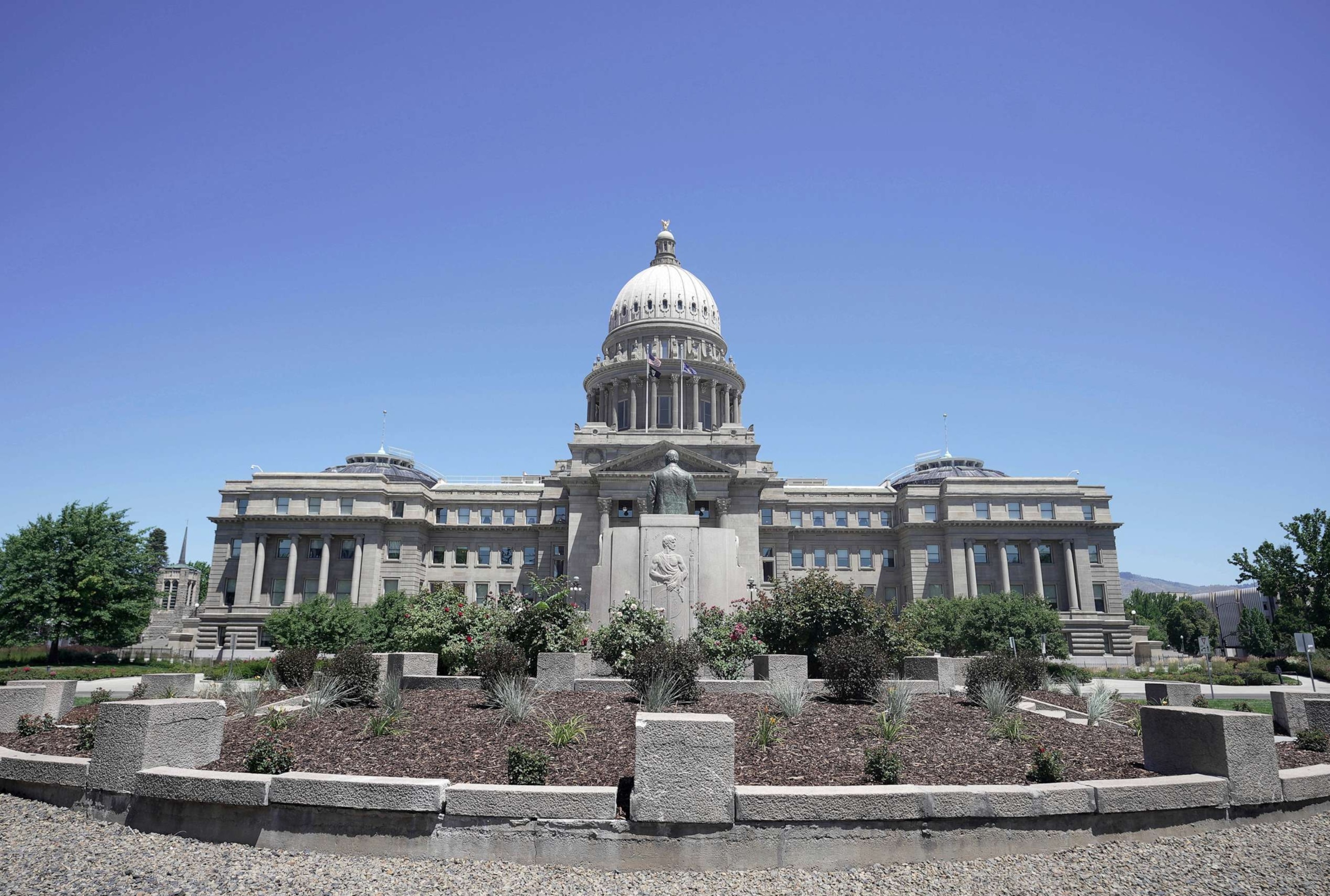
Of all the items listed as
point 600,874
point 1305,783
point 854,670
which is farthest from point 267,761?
point 1305,783

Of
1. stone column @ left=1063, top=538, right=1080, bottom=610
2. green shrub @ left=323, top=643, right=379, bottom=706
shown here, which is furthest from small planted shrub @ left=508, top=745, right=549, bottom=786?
stone column @ left=1063, top=538, right=1080, bottom=610

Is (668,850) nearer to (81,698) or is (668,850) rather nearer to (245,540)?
(81,698)

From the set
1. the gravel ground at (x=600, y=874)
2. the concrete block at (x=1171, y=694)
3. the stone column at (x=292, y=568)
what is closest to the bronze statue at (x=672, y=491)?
the concrete block at (x=1171, y=694)

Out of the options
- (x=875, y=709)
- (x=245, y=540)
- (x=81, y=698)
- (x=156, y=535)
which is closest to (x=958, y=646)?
(x=875, y=709)

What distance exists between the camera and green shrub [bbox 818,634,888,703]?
16812mm

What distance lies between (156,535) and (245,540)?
78.2 m

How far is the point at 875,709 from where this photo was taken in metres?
15.8

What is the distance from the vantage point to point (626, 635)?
63.8 feet

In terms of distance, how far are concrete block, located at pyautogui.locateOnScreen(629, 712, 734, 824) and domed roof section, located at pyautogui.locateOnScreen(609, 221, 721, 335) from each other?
3687 inches

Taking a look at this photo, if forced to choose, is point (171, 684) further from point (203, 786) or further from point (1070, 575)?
point (1070, 575)

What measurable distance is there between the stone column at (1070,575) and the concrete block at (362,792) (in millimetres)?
79267

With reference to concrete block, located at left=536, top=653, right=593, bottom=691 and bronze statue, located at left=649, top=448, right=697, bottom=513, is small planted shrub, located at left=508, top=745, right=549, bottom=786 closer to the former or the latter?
concrete block, located at left=536, top=653, right=593, bottom=691

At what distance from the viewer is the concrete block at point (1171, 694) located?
21.2 meters

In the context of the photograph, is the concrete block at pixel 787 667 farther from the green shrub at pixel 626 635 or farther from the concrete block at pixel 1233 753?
the concrete block at pixel 1233 753
